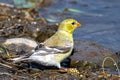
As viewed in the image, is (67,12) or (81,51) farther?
(67,12)

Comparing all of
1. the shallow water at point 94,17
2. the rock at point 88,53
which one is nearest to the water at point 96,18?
the shallow water at point 94,17

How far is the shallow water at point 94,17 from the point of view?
1162 cm

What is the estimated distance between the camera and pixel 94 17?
13531 millimetres

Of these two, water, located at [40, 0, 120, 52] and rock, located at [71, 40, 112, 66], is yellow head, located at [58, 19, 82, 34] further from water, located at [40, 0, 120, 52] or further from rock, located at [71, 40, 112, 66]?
water, located at [40, 0, 120, 52]

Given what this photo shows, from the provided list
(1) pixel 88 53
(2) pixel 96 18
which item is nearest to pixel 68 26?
(1) pixel 88 53

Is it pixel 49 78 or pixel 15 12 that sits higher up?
pixel 15 12

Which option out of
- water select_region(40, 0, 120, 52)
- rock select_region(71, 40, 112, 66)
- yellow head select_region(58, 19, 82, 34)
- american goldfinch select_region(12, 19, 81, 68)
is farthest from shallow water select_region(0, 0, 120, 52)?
american goldfinch select_region(12, 19, 81, 68)

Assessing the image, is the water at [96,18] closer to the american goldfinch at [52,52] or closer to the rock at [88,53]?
the rock at [88,53]

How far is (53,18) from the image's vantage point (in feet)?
43.3

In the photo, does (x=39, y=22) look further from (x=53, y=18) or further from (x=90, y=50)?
(x=90, y=50)

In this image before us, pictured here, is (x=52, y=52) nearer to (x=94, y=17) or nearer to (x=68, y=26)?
(x=68, y=26)

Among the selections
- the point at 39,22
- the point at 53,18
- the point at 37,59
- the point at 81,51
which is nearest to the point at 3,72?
the point at 37,59

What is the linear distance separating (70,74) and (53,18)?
4788 millimetres

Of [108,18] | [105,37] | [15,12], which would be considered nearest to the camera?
[105,37]
